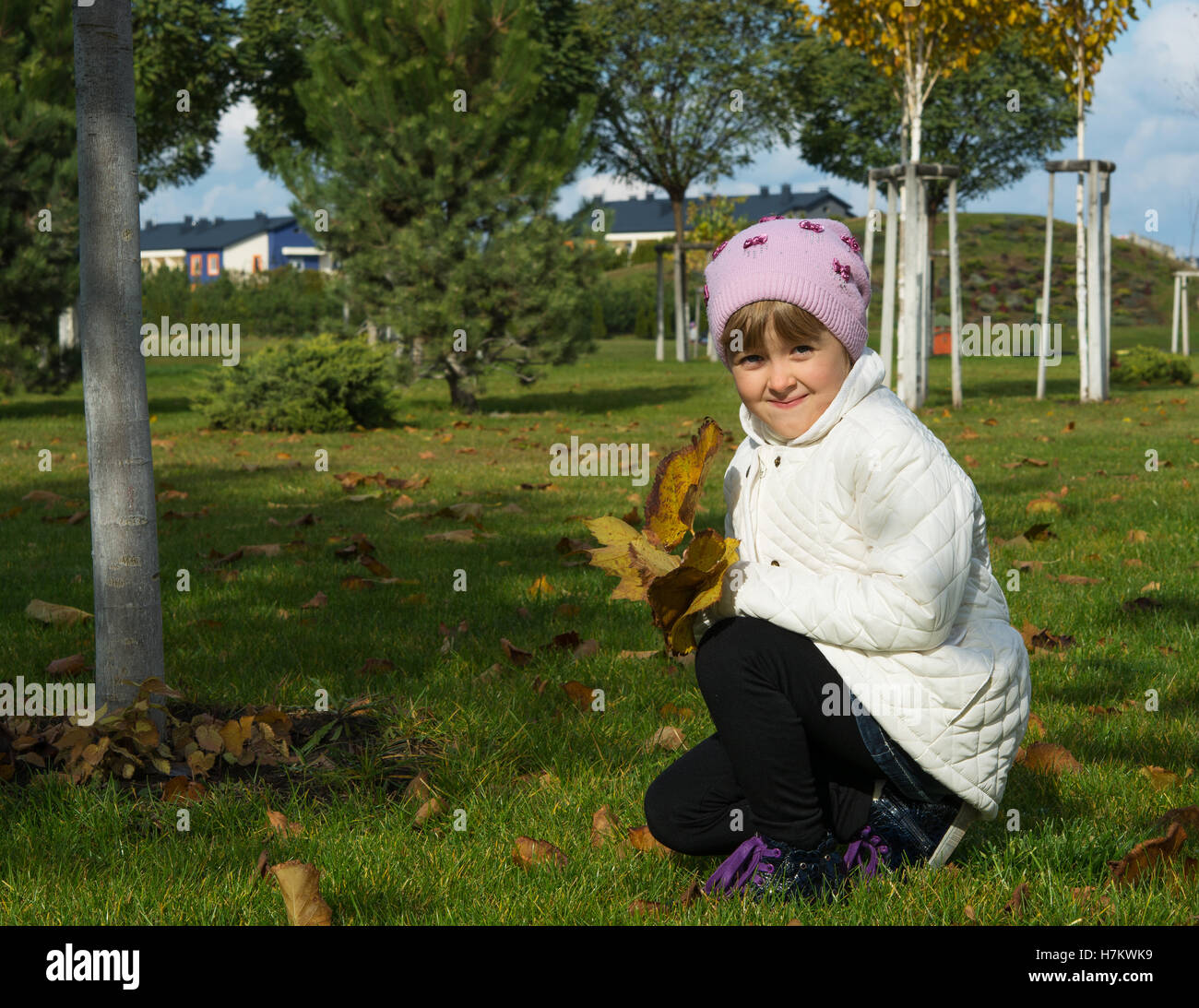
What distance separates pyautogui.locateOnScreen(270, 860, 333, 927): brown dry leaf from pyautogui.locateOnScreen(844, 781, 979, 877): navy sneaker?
3.55ft

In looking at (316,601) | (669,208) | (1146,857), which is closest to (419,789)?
(1146,857)

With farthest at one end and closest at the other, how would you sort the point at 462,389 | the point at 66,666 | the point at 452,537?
1. the point at 462,389
2. the point at 452,537
3. the point at 66,666

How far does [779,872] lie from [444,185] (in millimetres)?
15085

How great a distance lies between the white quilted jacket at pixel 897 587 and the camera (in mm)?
2266

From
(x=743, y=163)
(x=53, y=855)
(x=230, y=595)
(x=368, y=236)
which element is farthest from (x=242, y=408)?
(x=743, y=163)

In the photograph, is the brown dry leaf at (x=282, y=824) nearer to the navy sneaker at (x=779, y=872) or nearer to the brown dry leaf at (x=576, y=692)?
the navy sneaker at (x=779, y=872)

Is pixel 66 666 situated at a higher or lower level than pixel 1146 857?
higher

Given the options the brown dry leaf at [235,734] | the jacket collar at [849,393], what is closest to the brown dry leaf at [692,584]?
the jacket collar at [849,393]

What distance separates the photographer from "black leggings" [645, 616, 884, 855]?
239cm

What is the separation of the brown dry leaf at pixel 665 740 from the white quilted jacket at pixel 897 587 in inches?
35.9

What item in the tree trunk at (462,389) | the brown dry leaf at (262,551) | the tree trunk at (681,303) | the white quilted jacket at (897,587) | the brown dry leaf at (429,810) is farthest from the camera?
the tree trunk at (681,303)

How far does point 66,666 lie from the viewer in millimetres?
3896

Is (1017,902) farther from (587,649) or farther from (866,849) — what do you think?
(587,649)

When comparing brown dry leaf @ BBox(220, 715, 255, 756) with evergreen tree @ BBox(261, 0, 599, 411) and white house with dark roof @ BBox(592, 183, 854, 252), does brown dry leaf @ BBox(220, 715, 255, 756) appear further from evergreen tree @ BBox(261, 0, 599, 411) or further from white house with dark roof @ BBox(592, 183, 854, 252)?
white house with dark roof @ BBox(592, 183, 854, 252)
